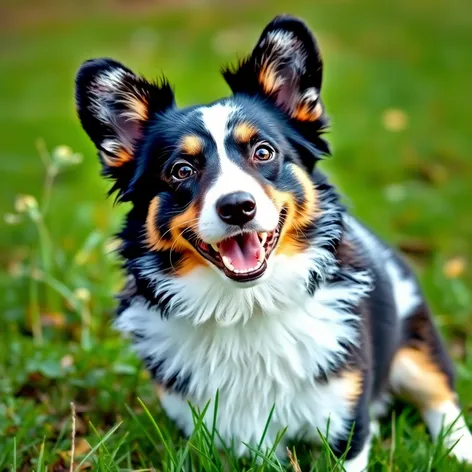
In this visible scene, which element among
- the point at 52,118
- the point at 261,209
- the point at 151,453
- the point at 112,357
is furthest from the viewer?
the point at 52,118

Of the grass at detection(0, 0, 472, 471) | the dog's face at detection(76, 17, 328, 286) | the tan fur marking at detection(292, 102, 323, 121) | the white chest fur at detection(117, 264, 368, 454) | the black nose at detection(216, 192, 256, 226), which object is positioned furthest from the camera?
the grass at detection(0, 0, 472, 471)

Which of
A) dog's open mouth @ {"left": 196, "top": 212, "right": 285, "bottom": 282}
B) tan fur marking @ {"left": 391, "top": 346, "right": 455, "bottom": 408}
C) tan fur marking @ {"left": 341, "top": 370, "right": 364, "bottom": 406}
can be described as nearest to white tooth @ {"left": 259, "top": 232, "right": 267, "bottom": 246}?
dog's open mouth @ {"left": 196, "top": 212, "right": 285, "bottom": 282}

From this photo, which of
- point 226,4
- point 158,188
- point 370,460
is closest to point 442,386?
point 370,460

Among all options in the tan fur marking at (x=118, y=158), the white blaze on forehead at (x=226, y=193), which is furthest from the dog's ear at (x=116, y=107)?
the white blaze on forehead at (x=226, y=193)

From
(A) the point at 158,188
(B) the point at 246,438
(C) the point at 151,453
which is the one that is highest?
(A) the point at 158,188

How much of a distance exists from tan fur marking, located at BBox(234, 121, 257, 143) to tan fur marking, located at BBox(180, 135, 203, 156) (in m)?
0.13

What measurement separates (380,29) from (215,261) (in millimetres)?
8381

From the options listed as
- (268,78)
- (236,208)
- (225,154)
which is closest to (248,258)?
(236,208)

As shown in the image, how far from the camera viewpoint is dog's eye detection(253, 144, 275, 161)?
2.66 meters

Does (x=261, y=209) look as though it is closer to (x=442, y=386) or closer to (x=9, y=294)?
(x=442, y=386)

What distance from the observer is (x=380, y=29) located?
1024 cm

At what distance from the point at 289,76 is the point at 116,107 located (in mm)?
651

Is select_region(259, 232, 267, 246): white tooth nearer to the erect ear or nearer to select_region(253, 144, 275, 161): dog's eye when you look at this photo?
select_region(253, 144, 275, 161): dog's eye

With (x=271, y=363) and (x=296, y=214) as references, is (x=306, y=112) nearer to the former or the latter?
(x=296, y=214)
